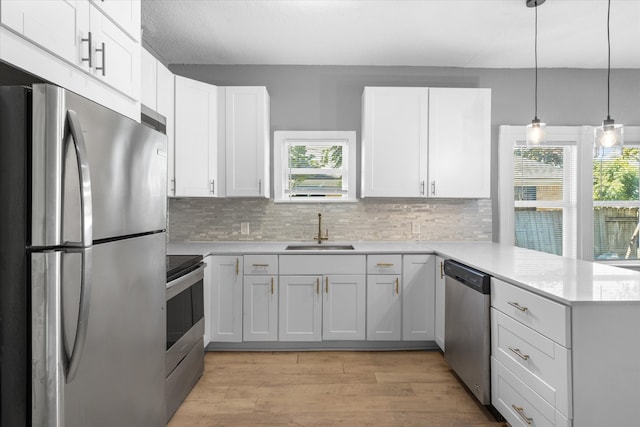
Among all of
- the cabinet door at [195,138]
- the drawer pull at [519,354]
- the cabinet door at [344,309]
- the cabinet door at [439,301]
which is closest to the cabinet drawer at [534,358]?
the drawer pull at [519,354]

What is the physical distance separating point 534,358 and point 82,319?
1.80 m

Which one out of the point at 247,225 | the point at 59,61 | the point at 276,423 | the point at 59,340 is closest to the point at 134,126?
the point at 59,61

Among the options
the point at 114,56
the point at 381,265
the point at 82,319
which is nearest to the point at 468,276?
the point at 381,265

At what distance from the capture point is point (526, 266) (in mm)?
2273

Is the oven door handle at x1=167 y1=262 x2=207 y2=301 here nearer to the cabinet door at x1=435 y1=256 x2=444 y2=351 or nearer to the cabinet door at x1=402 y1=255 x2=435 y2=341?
the cabinet door at x1=402 y1=255 x2=435 y2=341

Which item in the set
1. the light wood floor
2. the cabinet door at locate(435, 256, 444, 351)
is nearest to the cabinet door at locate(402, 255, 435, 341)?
the cabinet door at locate(435, 256, 444, 351)

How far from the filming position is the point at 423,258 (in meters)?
3.18

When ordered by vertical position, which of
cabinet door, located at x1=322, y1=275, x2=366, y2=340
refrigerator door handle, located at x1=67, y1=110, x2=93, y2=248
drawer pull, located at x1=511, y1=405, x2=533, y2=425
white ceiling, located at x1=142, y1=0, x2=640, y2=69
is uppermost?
white ceiling, located at x1=142, y1=0, x2=640, y2=69

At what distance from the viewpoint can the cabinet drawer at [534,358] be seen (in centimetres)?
155

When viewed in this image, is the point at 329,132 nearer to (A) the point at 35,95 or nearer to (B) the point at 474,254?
(B) the point at 474,254

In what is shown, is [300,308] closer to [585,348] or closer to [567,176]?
[585,348]

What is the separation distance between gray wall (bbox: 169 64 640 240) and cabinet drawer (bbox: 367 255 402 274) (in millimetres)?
709

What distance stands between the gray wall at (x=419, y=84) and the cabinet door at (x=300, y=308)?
89cm

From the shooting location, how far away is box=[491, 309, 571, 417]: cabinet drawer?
1555mm
